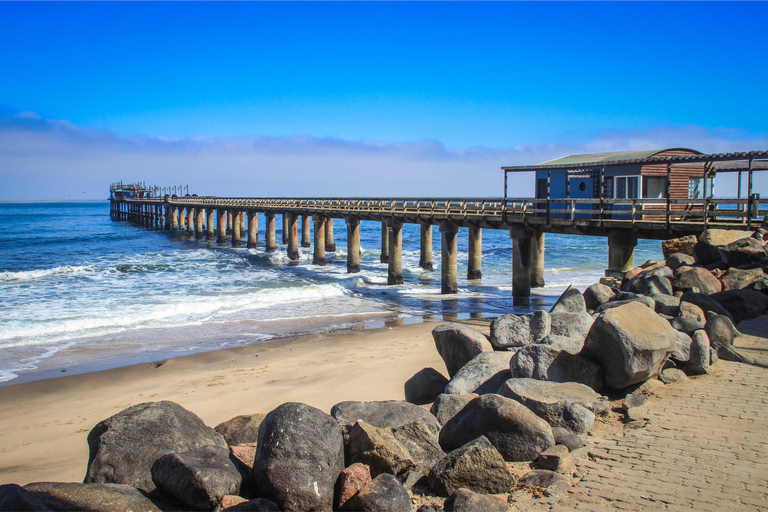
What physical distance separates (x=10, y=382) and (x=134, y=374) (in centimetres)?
251

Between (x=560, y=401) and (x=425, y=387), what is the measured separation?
2.48 meters

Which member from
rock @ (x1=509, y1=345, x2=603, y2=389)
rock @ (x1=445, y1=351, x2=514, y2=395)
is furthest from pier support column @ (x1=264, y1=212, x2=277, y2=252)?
rock @ (x1=509, y1=345, x2=603, y2=389)

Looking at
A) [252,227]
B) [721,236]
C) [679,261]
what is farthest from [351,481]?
[252,227]

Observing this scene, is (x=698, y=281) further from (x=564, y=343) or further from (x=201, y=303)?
(x=201, y=303)

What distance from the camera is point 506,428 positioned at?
221 inches

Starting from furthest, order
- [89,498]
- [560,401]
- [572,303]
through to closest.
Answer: [572,303] → [560,401] → [89,498]

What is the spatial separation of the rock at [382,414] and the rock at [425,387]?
1512mm

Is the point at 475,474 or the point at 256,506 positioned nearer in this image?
the point at 256,506

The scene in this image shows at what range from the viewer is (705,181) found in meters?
18.2

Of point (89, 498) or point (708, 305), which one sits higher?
point (708, 305)

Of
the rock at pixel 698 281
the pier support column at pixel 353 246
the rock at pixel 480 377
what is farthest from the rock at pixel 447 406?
the pier support column at pixel 353 246

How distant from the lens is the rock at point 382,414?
20.7ft

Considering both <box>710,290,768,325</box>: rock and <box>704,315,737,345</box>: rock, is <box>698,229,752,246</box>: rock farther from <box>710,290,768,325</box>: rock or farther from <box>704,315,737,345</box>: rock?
<box>704,315,737,345</box>: rock

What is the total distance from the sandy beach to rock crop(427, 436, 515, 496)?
4648 millimetres
